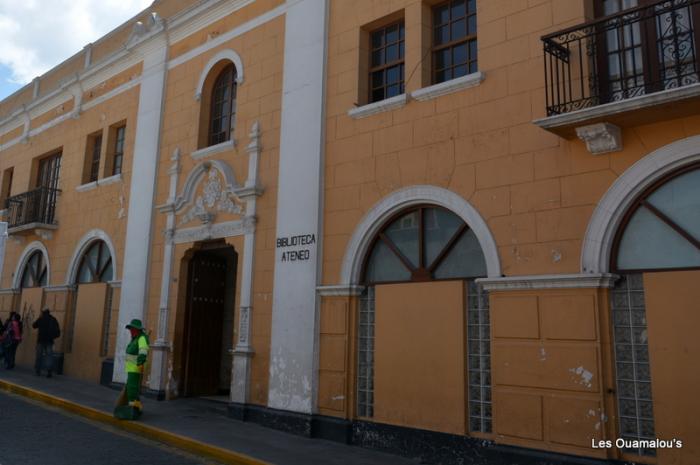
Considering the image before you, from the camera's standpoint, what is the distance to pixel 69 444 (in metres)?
8.85

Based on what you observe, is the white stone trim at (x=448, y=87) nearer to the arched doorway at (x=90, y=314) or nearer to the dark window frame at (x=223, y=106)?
the dark window frame at (x=223, y=106)

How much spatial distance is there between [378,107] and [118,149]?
942cm

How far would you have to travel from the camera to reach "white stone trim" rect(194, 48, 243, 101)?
12.8m

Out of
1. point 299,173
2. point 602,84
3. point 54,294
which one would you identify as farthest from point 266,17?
point 54,294

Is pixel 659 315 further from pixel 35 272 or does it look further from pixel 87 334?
pixel 35 272

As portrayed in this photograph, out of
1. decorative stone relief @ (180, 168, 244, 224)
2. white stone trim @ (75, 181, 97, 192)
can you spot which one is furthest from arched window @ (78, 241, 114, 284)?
decorative stone relief @ (180, 168, 244, 224)

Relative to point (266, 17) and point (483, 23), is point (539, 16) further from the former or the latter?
point (266, 17)

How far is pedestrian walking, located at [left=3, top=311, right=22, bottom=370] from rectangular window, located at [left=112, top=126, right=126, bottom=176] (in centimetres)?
517

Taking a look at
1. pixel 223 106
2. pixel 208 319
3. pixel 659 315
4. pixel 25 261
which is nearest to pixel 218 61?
pixel 223 106

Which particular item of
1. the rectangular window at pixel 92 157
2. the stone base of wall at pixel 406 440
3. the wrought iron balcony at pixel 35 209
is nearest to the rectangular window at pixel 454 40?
the stone base of wall at pixel 406 440

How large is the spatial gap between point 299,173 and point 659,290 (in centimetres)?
620

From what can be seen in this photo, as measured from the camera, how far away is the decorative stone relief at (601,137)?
7.22 metres

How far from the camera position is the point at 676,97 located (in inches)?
256

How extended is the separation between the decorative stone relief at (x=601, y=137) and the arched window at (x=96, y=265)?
12.1m
